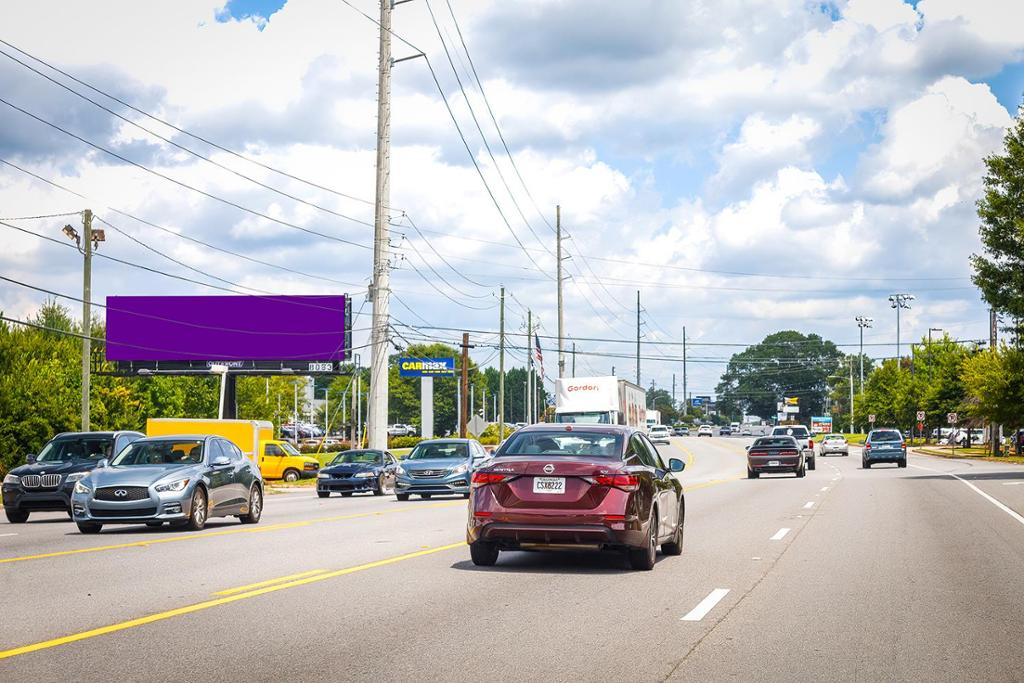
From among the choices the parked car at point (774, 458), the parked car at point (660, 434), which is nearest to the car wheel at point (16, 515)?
the parked car at point (774, 458)

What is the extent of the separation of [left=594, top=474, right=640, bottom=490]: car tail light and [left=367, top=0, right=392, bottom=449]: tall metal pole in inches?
1198

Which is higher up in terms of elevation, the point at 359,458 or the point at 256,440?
the point at 256,440

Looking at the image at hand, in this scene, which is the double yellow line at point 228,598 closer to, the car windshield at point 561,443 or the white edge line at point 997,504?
the car windshield at point 561,443

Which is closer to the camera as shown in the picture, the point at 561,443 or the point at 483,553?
the point at 483,553

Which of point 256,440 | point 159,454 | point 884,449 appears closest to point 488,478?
point 159,454

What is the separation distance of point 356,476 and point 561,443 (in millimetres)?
22952

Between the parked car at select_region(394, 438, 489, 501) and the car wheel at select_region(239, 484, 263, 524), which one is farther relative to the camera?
the parked car at select_region(394, 438, 489, 501)

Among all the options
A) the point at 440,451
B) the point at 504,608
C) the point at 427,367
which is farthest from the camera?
the point at 427,367

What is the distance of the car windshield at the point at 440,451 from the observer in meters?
32.4

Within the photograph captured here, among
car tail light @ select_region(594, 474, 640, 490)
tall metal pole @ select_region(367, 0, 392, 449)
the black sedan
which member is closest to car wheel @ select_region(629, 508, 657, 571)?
car tail light @ select_region(594, 474, 640, 490)

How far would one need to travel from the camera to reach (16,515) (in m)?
24.3

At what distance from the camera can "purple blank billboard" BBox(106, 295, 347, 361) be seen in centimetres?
6950

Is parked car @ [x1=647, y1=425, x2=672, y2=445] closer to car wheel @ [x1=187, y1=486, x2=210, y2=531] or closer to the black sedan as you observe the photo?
the black sedan

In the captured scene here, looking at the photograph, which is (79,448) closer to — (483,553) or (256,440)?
(483,553)
